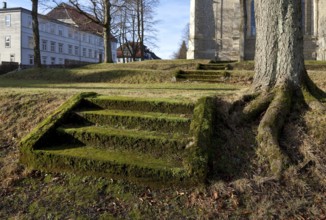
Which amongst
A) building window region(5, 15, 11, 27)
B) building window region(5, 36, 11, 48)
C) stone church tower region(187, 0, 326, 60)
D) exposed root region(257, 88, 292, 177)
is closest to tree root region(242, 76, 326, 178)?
exposed root region(257, 88, 292, 177)

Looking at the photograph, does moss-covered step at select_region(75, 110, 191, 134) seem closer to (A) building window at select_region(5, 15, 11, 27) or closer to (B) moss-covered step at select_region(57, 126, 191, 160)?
(B) moss-covered step at select_region(57, 126, 191, 160)

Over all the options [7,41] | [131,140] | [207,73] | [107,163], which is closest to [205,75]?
[207,73]

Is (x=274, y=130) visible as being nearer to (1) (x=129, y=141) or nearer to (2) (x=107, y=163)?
(1) (x=129, y=141)

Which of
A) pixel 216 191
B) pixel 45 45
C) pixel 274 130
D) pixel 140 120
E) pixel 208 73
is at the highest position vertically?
pixel 45 45

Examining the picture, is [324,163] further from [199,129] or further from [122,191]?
[122,191]

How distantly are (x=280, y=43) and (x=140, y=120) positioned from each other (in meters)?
2.63

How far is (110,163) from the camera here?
14.2 ft

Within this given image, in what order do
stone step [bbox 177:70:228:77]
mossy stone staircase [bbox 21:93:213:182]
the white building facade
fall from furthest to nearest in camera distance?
1. the white building facade
2. stone step [bbox 177:70:228:77]
3. mossy stone staircase [bbox 21:93:213:182]

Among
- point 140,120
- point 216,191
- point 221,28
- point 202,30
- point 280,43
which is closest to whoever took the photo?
point 216,191

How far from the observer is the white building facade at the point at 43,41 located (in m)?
55.2

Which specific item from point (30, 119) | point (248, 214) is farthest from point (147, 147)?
point (30, 119)

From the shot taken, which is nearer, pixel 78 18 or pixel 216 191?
pixel 216 191

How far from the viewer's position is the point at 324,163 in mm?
4246

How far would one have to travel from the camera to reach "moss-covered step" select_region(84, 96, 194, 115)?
559 cm
